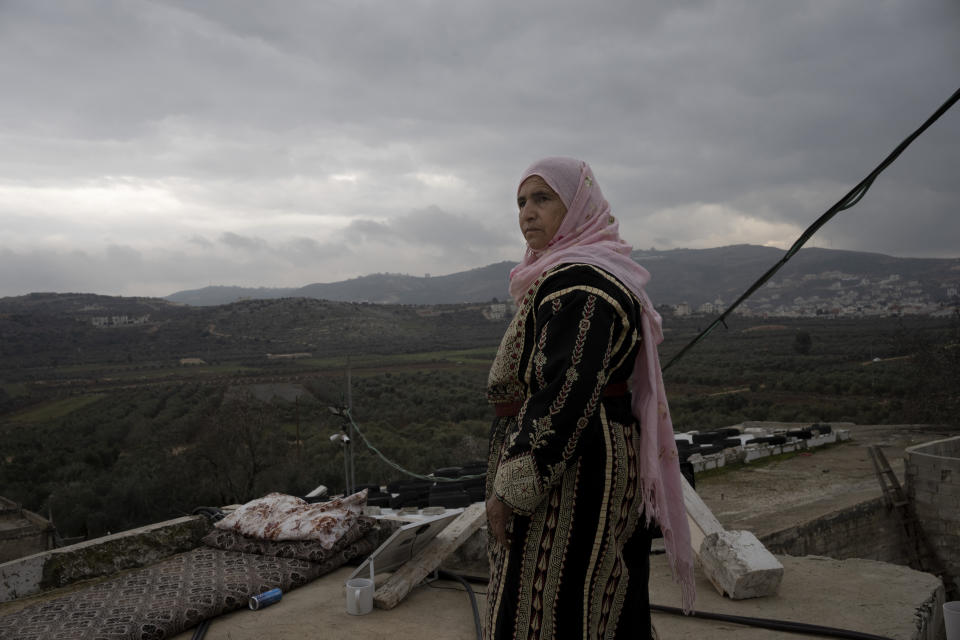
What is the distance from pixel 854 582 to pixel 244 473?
39.0ft

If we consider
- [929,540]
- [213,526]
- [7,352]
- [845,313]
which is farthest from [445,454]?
[845,313]

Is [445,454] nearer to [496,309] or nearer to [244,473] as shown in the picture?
[244,473]

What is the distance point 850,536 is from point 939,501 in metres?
1.70

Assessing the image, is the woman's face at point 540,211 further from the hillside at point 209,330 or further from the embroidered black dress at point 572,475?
the hillside at point 209,330

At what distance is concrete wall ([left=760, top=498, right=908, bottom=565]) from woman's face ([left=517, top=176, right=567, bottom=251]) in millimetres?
6095

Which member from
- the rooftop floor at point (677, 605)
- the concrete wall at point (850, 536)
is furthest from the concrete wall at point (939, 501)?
the rooftop floor at point (677, 605)

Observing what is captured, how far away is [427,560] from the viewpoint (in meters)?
3.53

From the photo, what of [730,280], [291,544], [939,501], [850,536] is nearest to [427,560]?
[291,544]

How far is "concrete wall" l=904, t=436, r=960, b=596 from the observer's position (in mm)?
8688

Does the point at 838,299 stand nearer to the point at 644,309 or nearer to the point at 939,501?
the point at 939,501

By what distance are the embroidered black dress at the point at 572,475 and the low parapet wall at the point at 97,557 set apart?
3179 millimetres

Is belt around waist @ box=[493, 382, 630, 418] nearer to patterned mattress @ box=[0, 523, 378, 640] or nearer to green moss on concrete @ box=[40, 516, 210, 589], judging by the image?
patterned mattress @ box=[0, 523, 378, 640]

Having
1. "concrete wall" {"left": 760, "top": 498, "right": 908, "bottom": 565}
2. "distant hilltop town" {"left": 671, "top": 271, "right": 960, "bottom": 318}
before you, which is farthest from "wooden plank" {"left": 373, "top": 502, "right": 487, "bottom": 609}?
"distant hilltop town" {"left": 671, "top": 271, "right": 960, "bottom": 318}

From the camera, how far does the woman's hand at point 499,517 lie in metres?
1.59
